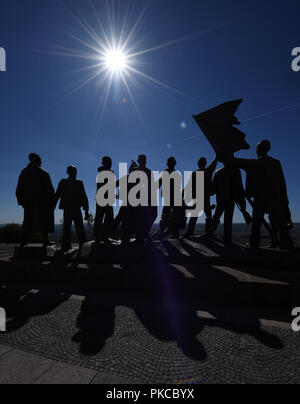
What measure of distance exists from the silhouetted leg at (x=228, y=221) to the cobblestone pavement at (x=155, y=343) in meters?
3.35

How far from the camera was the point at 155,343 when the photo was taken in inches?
91.4

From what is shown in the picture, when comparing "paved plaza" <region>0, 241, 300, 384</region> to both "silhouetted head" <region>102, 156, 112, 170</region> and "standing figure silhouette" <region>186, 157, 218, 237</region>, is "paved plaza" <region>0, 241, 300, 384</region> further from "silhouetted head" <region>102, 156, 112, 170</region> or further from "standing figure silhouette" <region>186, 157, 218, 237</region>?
"silhouetted head" <region>102, 156, 112, 170</region>

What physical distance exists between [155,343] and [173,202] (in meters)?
5.40

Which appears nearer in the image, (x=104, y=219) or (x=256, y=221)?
(x=256, y=221)

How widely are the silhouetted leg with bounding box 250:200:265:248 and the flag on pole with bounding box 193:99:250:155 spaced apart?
6.36 feet

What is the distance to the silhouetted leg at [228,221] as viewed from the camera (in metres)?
5.95

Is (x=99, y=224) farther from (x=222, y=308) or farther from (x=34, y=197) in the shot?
(x=222, y=308)

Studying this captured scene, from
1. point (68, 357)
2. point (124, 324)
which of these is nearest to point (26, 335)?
point (68, 357)

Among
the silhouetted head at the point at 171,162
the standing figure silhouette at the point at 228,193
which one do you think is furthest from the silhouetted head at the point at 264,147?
the silhouetted head at the point at 171,162

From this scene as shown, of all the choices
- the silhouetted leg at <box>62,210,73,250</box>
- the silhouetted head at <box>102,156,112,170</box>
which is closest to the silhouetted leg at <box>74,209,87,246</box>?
the silhouetted leg at <box>62,210,73,250</box>

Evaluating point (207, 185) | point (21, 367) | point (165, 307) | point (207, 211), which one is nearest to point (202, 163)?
point (207, 185)

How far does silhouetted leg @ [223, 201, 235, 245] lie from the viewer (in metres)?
5.95
